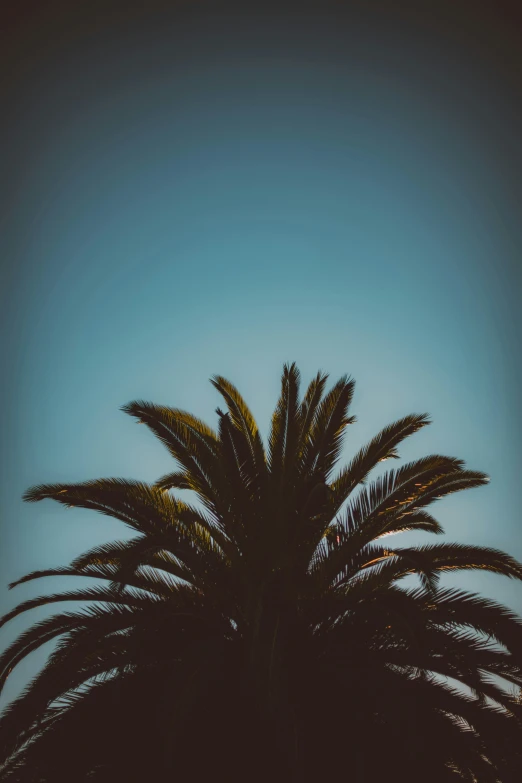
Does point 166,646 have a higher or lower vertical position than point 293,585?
lower

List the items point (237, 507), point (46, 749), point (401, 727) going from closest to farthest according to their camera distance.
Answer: point (401, 727) → point (46, 749) → point (237, 507)

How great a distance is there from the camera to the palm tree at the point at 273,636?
6.80 m

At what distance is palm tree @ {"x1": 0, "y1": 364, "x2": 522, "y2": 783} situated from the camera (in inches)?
268

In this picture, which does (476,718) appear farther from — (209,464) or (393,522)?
(209,464)

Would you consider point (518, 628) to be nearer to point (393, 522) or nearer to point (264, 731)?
point (393, 522)

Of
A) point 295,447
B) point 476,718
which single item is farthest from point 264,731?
point 295,447

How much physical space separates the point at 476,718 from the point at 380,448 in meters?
3.53

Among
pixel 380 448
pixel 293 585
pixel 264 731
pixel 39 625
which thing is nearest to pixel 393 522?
pixel 380 448

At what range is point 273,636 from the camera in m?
6.85

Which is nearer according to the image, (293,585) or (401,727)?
(401,727)

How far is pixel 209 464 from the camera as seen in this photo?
27.1ft

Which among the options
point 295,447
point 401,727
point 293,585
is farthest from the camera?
point 295,447

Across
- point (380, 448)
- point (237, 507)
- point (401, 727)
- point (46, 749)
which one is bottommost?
point (46, 749)

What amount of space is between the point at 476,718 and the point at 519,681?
1.55 meters
